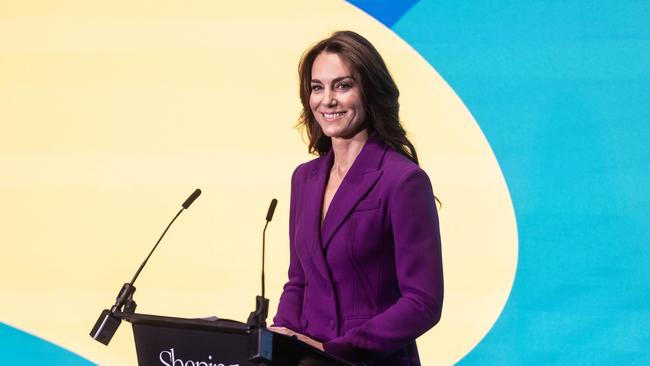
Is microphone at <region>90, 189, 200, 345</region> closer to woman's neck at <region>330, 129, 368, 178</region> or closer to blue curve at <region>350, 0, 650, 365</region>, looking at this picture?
woman's neck at <region>330, 129, 368, 178</region>

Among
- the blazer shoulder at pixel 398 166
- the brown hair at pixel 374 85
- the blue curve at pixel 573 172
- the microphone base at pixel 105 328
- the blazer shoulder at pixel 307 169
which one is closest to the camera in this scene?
the microphone base at pixel 105 328

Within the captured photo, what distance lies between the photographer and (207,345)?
197 cm

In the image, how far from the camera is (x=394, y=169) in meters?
2.23

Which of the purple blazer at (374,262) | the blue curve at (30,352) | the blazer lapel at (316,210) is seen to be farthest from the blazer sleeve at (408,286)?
the blue curve at (30,352)

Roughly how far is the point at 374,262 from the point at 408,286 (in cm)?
11

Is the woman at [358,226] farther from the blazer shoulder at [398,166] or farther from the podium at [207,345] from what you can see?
the podium at [207,345]

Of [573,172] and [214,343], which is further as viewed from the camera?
[573,172]

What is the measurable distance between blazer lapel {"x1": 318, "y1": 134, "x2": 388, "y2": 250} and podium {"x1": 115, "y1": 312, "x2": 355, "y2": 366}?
0.39 meters

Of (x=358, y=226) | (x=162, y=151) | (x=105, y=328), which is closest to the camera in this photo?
(x=105, y=328)

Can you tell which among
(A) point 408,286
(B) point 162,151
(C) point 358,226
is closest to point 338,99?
(C) point 358,226

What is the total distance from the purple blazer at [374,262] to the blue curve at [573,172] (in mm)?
1287

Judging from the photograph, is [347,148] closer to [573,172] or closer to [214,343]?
[214,343]

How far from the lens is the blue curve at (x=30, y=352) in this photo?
380cm

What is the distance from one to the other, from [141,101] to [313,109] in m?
1.51
